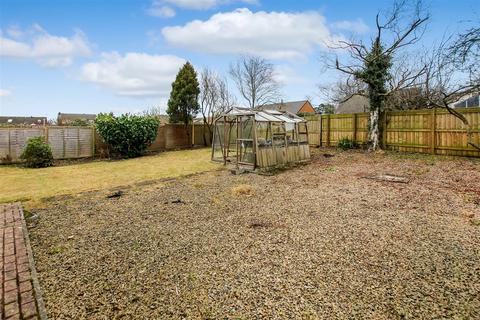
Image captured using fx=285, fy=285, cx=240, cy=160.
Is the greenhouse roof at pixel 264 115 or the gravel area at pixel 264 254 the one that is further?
the greenhouse roof at pixel 264 115

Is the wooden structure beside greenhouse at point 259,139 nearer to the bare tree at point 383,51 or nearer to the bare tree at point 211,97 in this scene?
the bare tree at point 383,51

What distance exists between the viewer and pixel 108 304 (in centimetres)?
255

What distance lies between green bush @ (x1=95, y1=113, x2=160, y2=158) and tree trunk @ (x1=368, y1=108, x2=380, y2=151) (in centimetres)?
1091

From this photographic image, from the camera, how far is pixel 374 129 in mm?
12938

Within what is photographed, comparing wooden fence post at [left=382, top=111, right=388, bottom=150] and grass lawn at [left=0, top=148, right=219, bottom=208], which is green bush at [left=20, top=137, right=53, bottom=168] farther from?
wooden fence post at [left=382, top=111, right=388, bottom=150]

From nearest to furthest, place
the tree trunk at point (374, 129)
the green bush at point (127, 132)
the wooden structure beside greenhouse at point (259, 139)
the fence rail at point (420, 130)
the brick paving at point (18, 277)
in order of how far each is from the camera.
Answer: the brick paving at point (18, 277), the wooden structure beside greenhouse at point (259, 139), the fence rail at point (420, 130), the tree trunk at point (374, 129), the green bush at point (127, 132)

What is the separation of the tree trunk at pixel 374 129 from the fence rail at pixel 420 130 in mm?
425

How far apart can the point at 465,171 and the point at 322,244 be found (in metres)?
7.26

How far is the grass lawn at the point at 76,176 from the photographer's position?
7191 mm

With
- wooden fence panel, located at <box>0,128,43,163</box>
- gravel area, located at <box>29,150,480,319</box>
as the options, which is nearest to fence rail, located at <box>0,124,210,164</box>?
wooden fence panel, located at <box>0,128,43,163</box>

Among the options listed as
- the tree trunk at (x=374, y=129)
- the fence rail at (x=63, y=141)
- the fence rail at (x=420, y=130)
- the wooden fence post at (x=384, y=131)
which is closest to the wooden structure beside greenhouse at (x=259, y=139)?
the tree trunk at (x=374, y=129)

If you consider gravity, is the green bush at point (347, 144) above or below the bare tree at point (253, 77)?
below

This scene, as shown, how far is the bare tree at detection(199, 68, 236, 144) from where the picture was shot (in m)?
20.1

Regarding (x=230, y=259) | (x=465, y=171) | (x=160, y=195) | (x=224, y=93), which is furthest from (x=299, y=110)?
(x=230, y=259)
